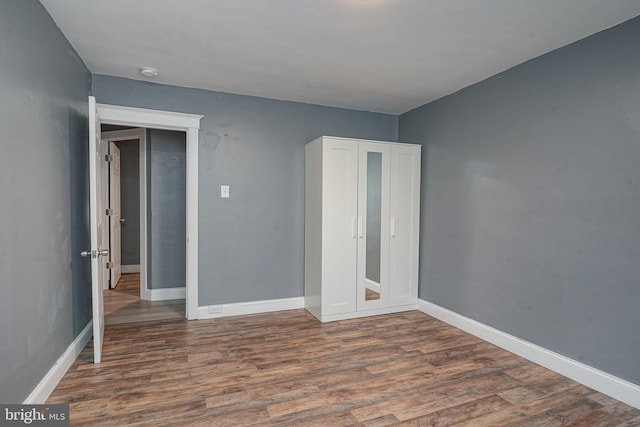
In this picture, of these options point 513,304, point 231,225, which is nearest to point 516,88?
point 513,304

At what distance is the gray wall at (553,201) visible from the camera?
2219 millimetres

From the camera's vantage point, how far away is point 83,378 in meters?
2.38

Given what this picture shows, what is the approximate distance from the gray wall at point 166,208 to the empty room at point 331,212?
4cm

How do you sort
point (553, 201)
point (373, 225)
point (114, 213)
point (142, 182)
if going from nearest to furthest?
point (553, 201)
point (373, 225)
point (142, 182)
point (114, 213)

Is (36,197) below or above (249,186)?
below

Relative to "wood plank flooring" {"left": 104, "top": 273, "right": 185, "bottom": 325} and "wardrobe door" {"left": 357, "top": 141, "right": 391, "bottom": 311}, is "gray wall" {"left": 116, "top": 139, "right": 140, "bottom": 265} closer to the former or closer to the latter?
"wood plank flooring" {"left": 104, "top": 273, "right": 185, "bottom": 325}

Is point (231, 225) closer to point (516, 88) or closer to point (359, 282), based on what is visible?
point (359, 282)

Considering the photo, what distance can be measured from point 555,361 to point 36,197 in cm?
367

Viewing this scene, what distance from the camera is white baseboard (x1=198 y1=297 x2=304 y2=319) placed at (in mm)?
3676

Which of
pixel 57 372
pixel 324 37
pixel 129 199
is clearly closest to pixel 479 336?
pixel 324 37

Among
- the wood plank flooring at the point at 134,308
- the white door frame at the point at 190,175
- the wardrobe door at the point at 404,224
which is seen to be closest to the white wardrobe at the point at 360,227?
the wardrobe door at the point at 404,224

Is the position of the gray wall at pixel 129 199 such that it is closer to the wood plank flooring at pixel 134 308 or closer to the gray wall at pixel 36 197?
the wood plank flooring at pixel 134 308

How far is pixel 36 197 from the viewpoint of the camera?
2014 millimetres

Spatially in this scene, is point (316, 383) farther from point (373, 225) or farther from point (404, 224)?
point (404, 224)
